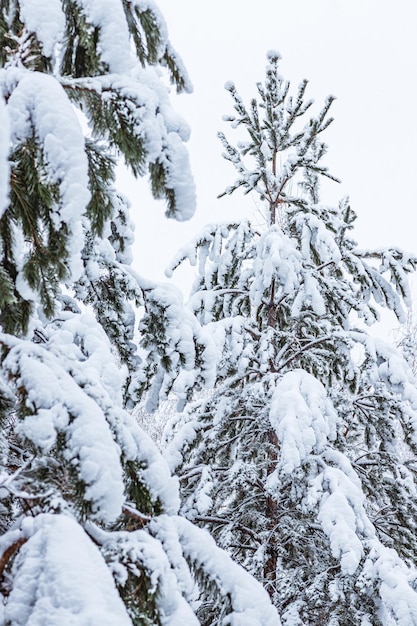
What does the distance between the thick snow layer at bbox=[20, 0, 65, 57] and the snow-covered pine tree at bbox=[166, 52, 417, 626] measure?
11.1ft

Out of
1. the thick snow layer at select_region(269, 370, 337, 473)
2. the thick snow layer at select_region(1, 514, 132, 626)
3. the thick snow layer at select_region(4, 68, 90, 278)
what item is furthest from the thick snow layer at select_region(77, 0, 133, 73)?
the thick snow layer at select_region(269, 370, 337, 473)

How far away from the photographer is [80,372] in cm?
177

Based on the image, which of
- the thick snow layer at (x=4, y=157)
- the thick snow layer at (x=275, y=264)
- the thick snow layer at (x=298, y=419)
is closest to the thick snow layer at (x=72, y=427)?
the thick snow layer at (x=4, y=157)

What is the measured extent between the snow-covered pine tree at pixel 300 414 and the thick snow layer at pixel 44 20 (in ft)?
11.1

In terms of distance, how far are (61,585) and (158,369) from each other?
2.35 m

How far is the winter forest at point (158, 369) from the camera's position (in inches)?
54.1

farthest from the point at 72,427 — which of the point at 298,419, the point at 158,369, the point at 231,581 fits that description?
the point at 298,419

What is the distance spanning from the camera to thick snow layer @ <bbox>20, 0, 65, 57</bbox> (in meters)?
1.54

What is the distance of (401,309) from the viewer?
18.7 ft

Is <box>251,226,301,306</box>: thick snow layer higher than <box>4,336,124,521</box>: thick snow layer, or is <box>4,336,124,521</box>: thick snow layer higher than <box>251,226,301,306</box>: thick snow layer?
<box>251,226,301,306</box>: thick snow layer

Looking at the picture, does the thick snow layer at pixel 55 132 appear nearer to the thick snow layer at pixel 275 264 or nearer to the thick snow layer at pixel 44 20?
the thick snow layer at pixel 44 20

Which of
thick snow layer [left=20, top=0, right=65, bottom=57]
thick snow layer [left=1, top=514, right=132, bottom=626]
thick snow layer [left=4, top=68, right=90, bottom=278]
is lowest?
thick snow layer [left=1, top=514, right=132, bottom=626]

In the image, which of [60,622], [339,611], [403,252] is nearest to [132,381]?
[339,611]

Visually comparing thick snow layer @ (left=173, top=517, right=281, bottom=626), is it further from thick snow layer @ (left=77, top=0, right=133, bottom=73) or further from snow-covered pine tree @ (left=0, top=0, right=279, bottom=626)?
thick snow layer @ (left=77, top=0, right=133, bottom=73)
